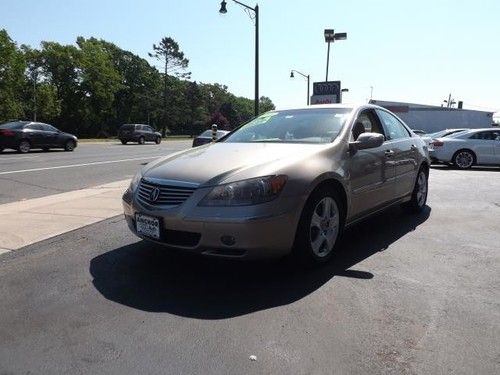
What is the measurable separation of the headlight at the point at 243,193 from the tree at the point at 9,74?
53.2m

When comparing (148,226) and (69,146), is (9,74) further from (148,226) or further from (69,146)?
(148,226)

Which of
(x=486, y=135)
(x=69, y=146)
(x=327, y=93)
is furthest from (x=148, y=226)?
(x=69, y=146)

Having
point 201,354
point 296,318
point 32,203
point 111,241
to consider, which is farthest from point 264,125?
point 32,203

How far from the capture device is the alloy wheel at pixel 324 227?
4.46 meters

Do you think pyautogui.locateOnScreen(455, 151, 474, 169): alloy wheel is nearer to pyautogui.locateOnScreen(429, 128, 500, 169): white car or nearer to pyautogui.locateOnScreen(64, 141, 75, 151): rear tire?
pyautogui.locateOnScreen(429, 128, 500, 169): white car

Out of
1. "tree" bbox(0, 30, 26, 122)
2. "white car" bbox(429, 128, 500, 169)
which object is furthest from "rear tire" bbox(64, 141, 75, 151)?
"tree" bbox(0, 30, 26, 122)

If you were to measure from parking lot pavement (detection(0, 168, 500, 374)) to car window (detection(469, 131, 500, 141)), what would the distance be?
11072 millimetres

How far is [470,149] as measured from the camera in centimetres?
1542

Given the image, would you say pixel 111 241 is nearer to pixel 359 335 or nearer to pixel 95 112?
pixel 359 335

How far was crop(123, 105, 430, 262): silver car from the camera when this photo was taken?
12.9ft

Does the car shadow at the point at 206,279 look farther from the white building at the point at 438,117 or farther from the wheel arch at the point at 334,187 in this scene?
the white building at the point at 438,117

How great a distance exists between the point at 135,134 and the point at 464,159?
89.7 ft

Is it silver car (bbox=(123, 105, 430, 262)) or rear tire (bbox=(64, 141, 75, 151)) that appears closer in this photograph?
silver car (bbox=(123, 105, 430, 262))

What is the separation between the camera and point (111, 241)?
550 centimetres
